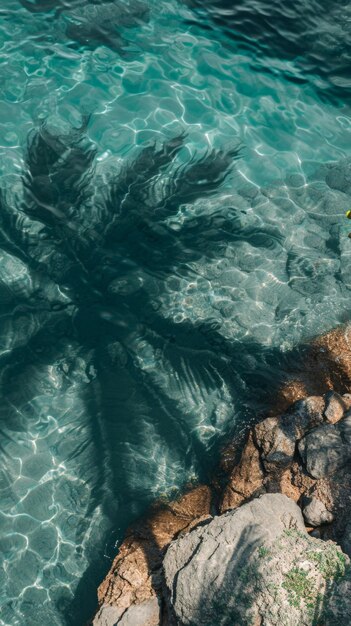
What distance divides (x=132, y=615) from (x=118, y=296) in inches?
169

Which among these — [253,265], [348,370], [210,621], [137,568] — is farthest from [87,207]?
[210,621]

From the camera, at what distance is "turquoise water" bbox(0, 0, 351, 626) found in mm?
6945

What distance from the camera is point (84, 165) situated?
9344 mm

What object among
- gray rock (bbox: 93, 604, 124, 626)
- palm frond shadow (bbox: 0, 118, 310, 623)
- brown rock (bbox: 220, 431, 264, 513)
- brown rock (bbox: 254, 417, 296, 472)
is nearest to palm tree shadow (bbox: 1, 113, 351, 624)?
palm frond shadow (bbox: 0, 118, 310, 623)

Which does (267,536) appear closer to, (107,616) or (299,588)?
(299,588)

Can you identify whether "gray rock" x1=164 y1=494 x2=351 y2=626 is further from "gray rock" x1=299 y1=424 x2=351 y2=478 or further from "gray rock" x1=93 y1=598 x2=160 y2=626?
"gray rock" x1=299 y1=424 x2=351 y2=478

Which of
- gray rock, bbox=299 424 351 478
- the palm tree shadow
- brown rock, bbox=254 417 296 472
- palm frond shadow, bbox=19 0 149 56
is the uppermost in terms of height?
palm frond shadow, bbox=19 0 149 56

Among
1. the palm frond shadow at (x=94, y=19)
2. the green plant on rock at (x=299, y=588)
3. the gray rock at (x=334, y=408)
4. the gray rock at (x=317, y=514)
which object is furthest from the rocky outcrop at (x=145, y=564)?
the palm frond shadow at (x=94, y=19)

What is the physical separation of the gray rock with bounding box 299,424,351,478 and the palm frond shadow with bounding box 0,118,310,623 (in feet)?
4.75

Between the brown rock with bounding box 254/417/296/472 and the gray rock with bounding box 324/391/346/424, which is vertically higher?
the gray rock with bounding box 324/391/346/424

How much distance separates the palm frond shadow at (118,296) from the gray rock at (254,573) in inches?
74.8

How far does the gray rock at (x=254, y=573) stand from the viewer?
445cm

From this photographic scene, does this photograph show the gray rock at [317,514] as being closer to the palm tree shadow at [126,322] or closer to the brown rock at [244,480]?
the brown rock at [244,480]

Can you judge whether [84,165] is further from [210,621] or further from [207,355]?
[210,621]
